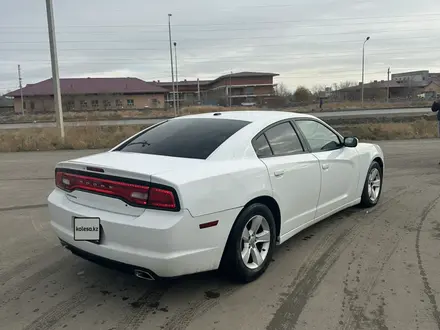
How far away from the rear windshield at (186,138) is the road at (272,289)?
1.18m

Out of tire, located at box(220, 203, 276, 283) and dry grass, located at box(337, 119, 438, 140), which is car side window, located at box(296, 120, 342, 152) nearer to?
tire, located at box(220, 203, 276, 283)

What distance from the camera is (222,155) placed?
11.6 feet

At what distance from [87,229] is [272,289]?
1.63 metres

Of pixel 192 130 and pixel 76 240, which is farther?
pixel 192 130

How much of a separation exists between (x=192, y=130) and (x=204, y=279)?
1482mm

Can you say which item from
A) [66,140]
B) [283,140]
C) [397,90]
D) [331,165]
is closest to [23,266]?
[283,140]

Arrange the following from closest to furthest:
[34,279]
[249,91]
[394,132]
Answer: [34,279] → [394,132] → [249,91]

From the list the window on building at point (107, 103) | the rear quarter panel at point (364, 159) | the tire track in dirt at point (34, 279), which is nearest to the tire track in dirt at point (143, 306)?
the tire track in dirt at point (34, 279)

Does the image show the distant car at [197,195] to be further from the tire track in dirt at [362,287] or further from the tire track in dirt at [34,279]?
the tire track in dirt at [362,287]

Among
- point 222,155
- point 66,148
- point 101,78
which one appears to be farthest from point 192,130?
point 101,78

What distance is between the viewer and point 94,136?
15.9 m

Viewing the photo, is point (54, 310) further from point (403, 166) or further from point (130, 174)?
point (403, 166)

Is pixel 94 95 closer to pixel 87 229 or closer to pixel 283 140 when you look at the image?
pixel 283 140

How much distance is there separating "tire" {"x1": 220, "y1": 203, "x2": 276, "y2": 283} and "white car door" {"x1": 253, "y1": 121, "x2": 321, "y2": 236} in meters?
0.24
